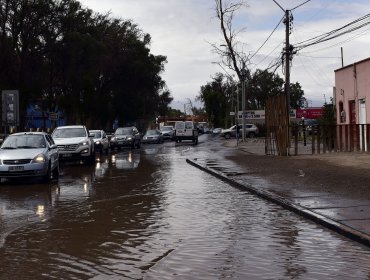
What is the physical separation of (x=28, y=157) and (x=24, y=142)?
162cm

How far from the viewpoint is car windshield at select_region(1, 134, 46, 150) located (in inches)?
689

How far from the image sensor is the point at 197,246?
7773 mm

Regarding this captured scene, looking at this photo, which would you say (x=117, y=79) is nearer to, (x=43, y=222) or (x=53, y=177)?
(x=53, y=177)

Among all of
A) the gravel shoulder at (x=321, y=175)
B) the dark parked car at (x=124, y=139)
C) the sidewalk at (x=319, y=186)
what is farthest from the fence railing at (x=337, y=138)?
the dark parked car at (x=124, y=139)

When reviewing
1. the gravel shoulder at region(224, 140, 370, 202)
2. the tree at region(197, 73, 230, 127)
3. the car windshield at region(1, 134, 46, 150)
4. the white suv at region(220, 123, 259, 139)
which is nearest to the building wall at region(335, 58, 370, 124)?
the gravel shoulder at region(224, 140, 370, 202)

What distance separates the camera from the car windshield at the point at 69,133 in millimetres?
25203

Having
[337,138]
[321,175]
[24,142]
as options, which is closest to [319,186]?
[321,175]

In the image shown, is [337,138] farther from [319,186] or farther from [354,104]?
[319,186]

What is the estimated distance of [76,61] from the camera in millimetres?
46125

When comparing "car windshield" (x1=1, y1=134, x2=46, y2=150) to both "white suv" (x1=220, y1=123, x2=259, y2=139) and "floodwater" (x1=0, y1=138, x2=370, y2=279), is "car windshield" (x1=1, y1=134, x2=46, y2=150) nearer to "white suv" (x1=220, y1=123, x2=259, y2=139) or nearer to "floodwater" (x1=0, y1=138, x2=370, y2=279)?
"floodwater" (x1=0, y1=138, x2=370, y2=279)

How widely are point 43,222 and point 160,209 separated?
7.92 ft

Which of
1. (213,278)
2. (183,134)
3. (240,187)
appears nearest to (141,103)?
(183,134)

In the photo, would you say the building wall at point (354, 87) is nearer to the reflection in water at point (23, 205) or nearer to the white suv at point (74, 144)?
the white suv at point (74, 144)

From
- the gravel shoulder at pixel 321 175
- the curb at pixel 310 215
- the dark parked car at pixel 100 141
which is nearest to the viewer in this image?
the curb at pixel 310 215
